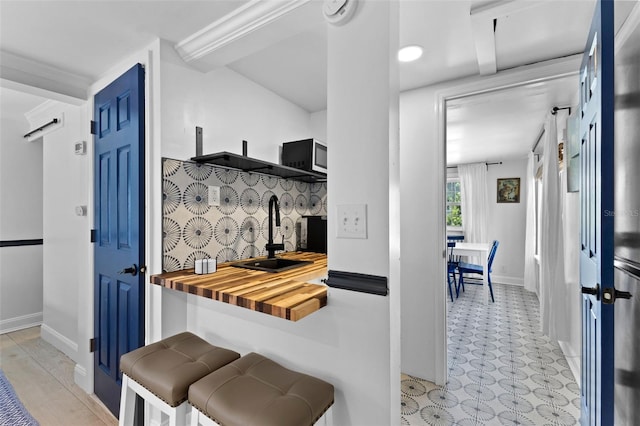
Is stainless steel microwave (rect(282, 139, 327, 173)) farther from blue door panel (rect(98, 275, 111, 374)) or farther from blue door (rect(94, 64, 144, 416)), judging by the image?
blue door panel (rect(98, 275, 111, 374))

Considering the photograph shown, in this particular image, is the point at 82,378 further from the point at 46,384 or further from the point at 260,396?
the point at 260,396

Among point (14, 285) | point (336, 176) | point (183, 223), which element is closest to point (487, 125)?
point (336, 176)

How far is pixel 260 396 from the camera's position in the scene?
1.02 m

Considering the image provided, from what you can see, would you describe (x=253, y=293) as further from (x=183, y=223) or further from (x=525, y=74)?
(x=525, y=74)

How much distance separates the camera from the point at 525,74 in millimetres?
1938

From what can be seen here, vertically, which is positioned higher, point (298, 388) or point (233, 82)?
point (233, 82)

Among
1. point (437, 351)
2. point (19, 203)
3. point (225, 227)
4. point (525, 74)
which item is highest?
point (525, 74)

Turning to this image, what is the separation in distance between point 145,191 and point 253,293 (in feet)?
3.28

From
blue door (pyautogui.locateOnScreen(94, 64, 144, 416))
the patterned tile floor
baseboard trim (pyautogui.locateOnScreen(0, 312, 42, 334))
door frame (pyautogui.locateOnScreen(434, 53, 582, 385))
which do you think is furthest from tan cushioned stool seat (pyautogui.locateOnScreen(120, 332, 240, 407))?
baseboard trim (pyautogui.locateOnScreen(0, 312, 42, 334))

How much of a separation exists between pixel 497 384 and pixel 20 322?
15.9 ft

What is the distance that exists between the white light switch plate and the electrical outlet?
1103 mm

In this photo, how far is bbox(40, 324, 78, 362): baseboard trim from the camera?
105 inches

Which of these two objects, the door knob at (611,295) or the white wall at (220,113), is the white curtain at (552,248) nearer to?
the door knob at (611,295)

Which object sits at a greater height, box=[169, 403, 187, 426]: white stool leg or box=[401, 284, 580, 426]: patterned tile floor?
box=[169, 403, 187, 426]: white stool leg
